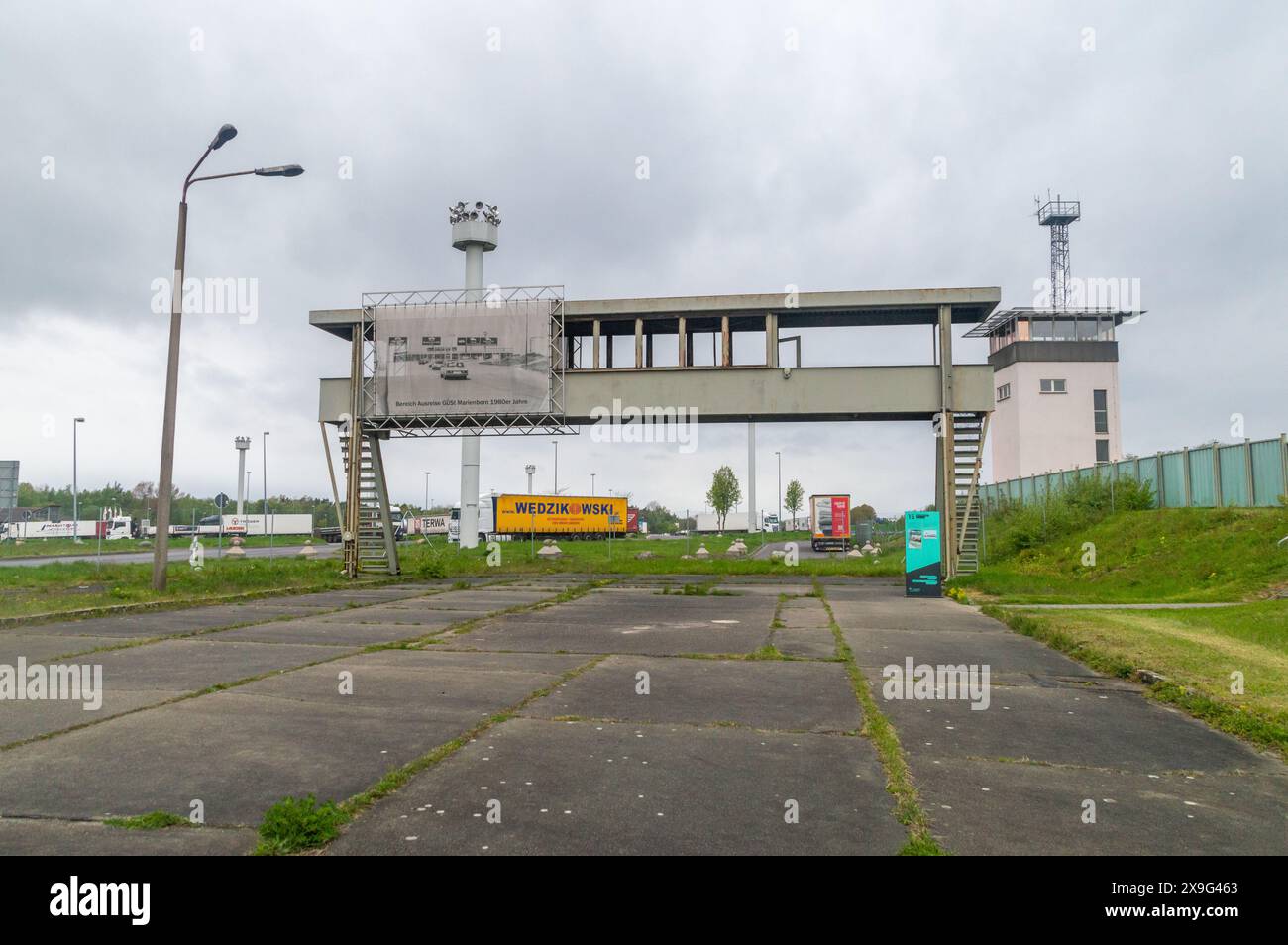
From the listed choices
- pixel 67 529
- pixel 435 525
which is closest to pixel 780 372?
pixel 435 525

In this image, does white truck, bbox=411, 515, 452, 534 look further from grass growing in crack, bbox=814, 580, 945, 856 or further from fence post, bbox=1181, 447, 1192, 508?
grass growing in crack, bbox=814, 580, 945, 856

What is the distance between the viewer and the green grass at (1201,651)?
7.29 meters

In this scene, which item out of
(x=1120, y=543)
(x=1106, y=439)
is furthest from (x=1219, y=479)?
(x=1106, y=439)

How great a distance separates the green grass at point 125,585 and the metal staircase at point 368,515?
3.54 feet

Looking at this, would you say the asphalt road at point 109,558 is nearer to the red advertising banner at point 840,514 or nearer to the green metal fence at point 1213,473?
the green metal fence at point 1213,473

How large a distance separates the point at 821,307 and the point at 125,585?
780 inches

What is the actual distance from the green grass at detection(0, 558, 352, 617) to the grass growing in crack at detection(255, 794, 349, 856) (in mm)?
12440

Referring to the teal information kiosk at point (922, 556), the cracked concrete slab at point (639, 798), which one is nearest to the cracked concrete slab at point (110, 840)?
the cracked concrete slab at point (639, 798)

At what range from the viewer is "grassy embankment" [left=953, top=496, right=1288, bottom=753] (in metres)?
8.13

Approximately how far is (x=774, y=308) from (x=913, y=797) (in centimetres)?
2022

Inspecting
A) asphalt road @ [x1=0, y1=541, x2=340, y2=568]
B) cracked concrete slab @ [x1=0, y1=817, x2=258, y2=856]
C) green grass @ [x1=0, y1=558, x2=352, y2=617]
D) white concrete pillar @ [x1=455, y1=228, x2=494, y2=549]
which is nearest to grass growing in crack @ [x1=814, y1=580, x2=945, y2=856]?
cracked concrete slab @ [x1=0, y1=817, x2=258, y2=856]
